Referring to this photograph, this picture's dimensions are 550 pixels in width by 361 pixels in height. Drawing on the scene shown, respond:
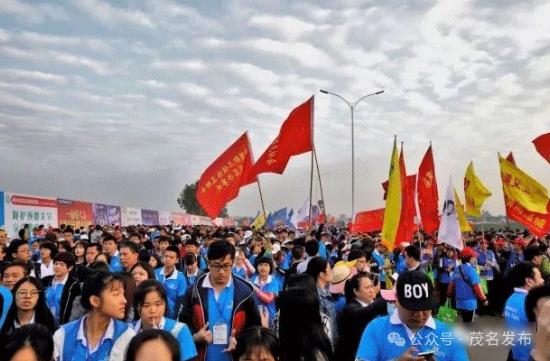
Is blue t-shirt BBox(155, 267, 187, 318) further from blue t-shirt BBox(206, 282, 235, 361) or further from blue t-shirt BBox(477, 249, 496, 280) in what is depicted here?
blue t-shirt BBox(477, 249, 496, 280)

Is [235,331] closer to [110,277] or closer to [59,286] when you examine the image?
[110,277]

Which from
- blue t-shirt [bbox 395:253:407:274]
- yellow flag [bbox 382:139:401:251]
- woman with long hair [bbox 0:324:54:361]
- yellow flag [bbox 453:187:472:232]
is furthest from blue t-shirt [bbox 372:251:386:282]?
woman with long hair [bbox 0:324:54:361]

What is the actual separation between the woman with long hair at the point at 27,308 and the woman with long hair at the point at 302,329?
191cm

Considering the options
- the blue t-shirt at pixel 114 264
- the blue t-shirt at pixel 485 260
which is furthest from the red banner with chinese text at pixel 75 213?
the blue t-shirt at pixel 485 260

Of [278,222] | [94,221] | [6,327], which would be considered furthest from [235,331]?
[278,222]

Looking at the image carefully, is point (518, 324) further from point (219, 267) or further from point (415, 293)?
point (219, 267)

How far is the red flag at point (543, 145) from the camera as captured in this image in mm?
10148

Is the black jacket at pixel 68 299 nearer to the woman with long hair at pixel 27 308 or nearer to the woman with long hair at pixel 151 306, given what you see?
the woman with long hair at pixel 27 308

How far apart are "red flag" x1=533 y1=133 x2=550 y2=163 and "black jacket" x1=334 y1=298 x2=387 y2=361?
7681 mm

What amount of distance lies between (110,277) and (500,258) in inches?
509

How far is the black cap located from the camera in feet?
9.53

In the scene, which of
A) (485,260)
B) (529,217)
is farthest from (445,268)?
(529,217)

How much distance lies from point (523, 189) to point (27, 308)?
949 cm

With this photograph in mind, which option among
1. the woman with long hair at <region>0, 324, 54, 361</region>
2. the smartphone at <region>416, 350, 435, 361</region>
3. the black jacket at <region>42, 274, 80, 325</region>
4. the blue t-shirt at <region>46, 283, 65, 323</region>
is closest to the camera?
the woman with long hair at <region>0, 324, 54, 361</region>
